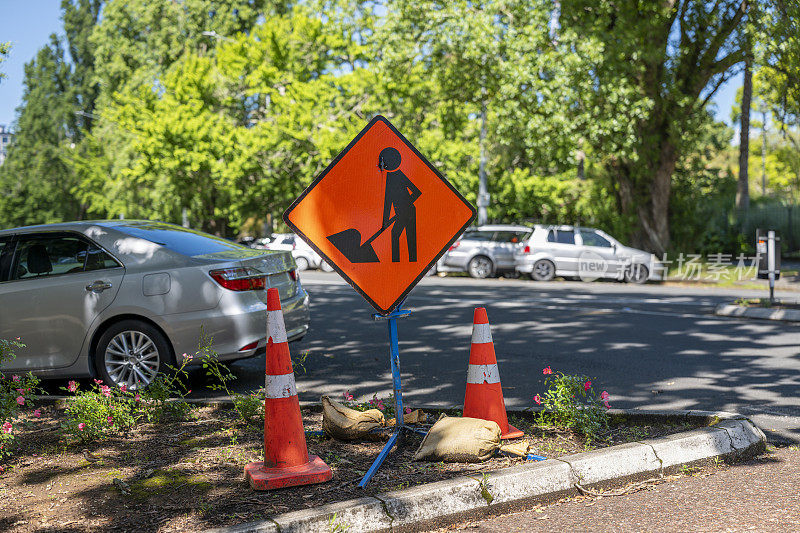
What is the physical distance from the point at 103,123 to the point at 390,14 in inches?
1321

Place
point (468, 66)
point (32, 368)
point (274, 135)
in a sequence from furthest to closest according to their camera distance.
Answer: point (274, 135) < point (468, 66) < point (32, 368)

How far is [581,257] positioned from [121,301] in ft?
58.2

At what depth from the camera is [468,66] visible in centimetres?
2514

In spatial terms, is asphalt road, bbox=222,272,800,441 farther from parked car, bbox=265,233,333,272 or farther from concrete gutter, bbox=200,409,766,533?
parked car, bbox=265,233,333,272

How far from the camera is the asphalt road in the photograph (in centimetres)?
670

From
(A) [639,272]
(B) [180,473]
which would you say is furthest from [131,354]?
(A) [639,272]

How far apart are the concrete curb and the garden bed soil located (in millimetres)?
7539

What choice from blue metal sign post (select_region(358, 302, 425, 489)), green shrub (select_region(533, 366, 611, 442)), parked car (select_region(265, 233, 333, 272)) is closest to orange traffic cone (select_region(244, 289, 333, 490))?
blue metal sign post (select_region(358, 302, 425, 489))

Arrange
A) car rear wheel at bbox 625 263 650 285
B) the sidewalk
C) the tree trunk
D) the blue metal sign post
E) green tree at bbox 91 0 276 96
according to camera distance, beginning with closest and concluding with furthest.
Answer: the sidewalk
the blue metal sign post
car rear wheel at bbox 625 263 650 285
the tree trunk
green tree at bbox 91 0 276 96

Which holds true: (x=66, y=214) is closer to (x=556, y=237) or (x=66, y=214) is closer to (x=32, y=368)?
(x=556, y=237)

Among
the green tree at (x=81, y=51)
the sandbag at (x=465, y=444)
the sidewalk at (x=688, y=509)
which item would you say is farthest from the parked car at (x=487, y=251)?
the green tree at (x=81, y=51)

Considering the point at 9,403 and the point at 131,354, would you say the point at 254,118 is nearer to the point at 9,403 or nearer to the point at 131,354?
the point at 131,354

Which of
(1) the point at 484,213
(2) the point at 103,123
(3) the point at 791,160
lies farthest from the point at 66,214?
(3) the point at 791,160

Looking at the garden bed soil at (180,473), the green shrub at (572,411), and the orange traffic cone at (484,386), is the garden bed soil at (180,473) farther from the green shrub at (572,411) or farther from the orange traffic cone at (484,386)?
the orange traffic cone at (484,386)
